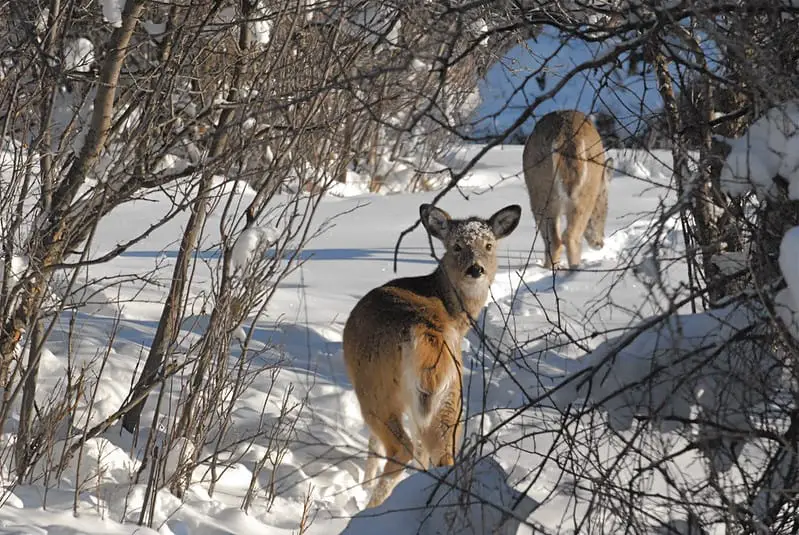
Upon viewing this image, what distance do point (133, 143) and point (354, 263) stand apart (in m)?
5.88

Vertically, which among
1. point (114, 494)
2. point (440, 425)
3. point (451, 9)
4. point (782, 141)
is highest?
point (451, 9)

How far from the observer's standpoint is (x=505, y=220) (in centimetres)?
750

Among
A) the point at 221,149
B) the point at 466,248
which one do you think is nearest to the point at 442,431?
the point at 466,248

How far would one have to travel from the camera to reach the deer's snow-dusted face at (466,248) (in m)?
7.14

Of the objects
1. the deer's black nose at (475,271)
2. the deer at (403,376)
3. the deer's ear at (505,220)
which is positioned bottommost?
the deer at (403,376)

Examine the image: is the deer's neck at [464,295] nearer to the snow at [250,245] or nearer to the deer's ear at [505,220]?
the deer's ear at [505,220]

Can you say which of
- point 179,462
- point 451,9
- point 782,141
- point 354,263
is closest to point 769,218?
point 782,141

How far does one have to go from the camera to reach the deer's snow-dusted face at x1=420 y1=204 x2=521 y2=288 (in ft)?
23.4

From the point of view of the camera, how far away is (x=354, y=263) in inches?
428

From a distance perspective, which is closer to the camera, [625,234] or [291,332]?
[291,332]

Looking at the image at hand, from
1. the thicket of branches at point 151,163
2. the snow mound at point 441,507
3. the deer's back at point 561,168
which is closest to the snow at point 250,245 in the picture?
the thicket of branches at point 151,163

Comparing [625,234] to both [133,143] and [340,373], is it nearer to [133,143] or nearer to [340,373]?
[340,373]

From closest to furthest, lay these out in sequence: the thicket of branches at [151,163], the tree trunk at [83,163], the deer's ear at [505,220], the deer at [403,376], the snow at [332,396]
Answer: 1. the snow at [332,396]
2. the thicket of branches at [151,163]
3. the tree trunk at [83,163]
4. the deer at [403,376]
5. the deer's ear at [505,220]

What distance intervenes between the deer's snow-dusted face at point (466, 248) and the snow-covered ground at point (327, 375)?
0.44 m
